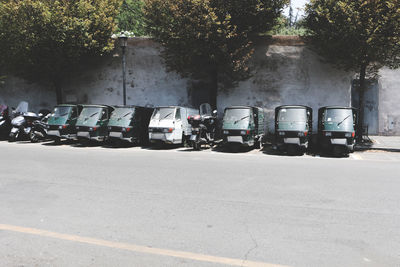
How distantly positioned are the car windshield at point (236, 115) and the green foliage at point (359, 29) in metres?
4.92

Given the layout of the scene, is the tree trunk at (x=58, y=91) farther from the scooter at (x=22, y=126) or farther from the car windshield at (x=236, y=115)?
the car windshield at (x=236, y=115)

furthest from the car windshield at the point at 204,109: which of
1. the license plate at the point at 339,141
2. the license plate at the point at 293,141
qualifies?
the license plate at the point at 339,141

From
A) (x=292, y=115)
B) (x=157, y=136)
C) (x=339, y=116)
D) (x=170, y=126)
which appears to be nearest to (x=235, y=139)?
(x=292, y=115)

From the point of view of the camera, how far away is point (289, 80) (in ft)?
58.8

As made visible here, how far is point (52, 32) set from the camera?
1702cm

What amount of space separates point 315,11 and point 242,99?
18.1 ft

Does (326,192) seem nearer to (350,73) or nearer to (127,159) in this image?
(127,159)

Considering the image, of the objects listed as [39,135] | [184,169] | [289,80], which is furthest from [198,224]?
[289,80]

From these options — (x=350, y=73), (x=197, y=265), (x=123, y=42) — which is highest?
(x=123, y=42)

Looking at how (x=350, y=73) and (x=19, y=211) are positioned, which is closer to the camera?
(x=19, y=211)

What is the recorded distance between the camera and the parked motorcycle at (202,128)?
529 inches

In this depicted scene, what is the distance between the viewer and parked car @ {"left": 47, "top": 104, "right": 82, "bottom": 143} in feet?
49.8

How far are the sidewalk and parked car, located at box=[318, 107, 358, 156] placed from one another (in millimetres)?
1692

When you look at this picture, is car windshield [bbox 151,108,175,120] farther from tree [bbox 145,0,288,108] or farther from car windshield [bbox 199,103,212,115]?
tree [bbox 145,0,288,108]
